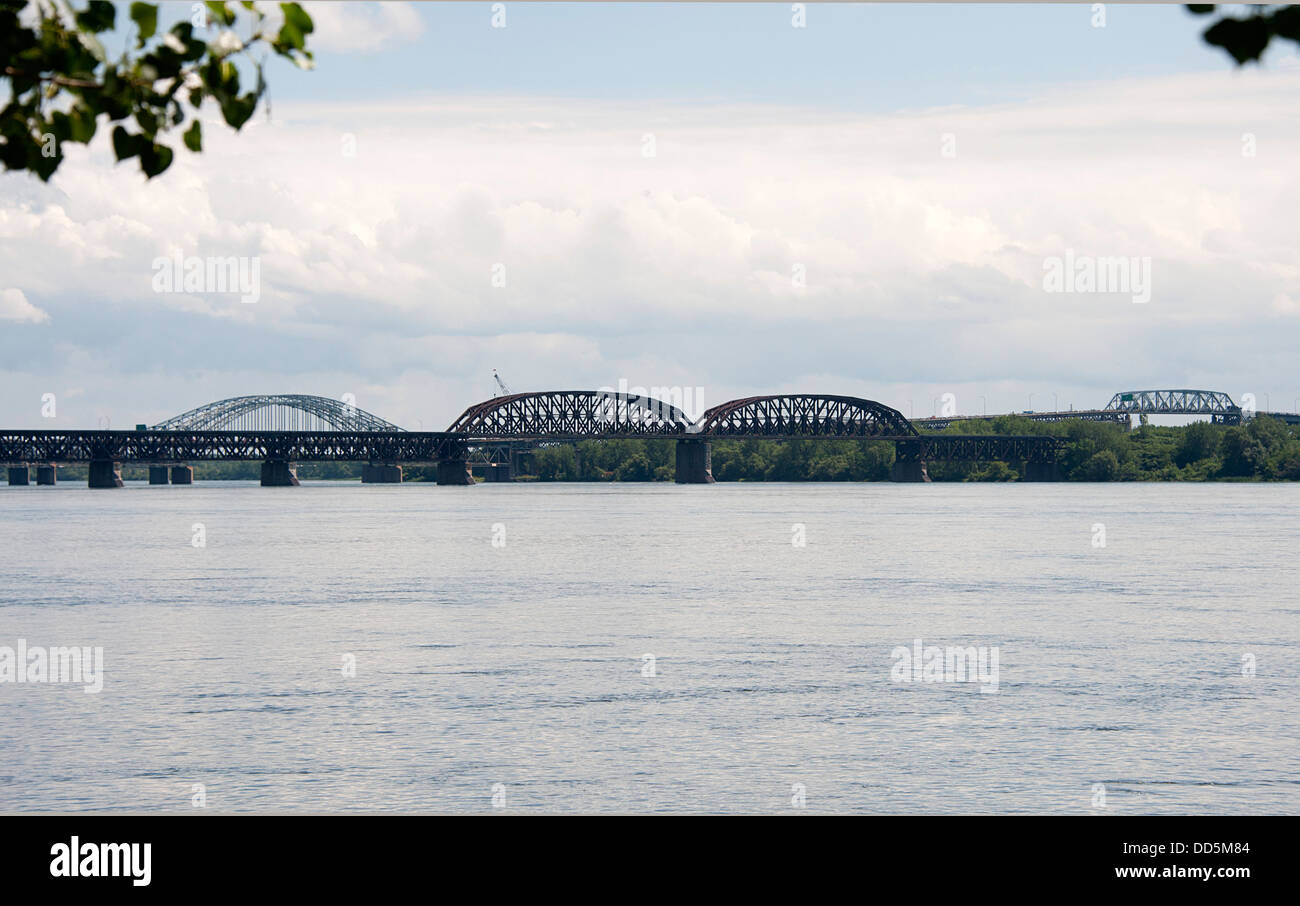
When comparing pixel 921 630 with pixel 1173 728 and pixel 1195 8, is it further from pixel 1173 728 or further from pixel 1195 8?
pixel 1195 8

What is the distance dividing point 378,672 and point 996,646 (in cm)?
1588

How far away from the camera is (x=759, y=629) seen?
140 ft

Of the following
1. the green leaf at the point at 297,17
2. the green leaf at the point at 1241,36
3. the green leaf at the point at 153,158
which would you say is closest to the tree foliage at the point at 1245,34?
the green leaf at the point at 1241,36

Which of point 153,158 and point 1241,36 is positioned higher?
point 1241,36

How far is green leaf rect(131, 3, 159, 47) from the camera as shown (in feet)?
23.2

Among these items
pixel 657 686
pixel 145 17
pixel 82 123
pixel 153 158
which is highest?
pixel 145 17

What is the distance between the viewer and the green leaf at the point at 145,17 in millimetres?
7074

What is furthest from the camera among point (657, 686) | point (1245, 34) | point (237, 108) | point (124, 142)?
point (657, 686)

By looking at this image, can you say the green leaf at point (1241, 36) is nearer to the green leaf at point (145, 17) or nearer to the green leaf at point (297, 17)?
the green leaf at point (297, 17)

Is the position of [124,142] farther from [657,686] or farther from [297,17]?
[657,686]

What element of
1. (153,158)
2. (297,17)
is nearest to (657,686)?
(153,158)

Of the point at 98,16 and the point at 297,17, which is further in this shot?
the point at 98,16

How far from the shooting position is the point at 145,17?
7.10 metres
